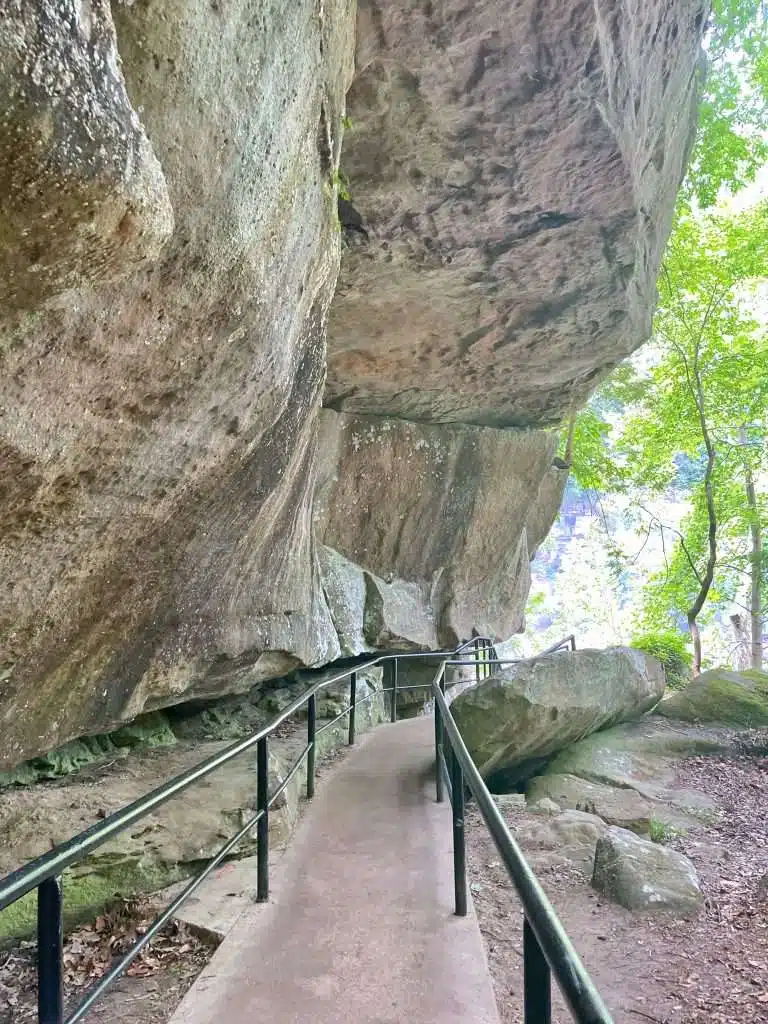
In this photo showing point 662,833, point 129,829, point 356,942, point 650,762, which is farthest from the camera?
point 650,762

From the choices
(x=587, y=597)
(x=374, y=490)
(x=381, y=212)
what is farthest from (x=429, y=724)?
(x=587, y=597)

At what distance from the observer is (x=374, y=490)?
34.2 ft

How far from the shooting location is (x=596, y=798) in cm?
666

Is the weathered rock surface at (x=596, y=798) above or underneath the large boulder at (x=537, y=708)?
underneath

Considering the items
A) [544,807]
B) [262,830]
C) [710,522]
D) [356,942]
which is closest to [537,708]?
[544,807]

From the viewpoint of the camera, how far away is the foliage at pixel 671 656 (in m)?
13.1

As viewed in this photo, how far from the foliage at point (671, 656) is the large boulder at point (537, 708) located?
467cm

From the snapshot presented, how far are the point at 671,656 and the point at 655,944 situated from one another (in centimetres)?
1057

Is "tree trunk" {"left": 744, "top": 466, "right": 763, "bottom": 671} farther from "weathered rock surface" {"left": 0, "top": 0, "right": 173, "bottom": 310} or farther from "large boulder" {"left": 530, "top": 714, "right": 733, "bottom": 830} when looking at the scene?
"weathered rock surface" {"left": 0, "top": 0, "right": 173, "bottom": 310}

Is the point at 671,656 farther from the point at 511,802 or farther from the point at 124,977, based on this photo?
the point at 124,977

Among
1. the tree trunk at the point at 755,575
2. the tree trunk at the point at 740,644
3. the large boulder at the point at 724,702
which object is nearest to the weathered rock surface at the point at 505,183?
the large boulder at the point at 724,702

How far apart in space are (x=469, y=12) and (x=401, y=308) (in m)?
3.33

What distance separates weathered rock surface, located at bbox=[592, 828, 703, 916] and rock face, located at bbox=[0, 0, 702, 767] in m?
3.13

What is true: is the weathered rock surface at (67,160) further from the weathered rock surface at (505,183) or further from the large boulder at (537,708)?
the large boulder at (537,708)
